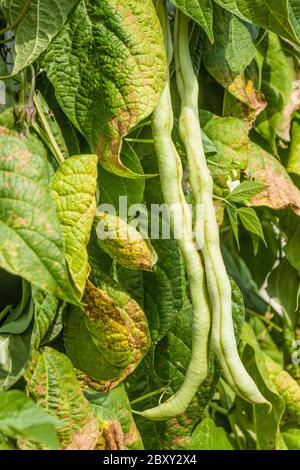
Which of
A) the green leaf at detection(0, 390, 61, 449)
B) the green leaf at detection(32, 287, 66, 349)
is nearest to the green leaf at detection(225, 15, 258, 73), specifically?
the green leaf at detection(32, 287, 66, 349)

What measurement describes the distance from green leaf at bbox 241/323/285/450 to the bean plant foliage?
151 mm

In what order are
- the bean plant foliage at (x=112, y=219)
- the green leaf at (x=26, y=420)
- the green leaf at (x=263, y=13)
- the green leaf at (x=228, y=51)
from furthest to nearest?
1. the green leaf at (x=228, y=51)
2. the green leaf at (x=263, y=13)
3. the bean plant foliage at (x=112, y=219)
4. the green leaf at (x=26, y=420)

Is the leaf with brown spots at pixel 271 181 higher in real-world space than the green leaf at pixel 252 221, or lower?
higher

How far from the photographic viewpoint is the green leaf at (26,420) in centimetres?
51

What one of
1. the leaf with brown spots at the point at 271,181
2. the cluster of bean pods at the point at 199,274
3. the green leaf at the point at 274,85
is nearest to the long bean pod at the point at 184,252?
the cluster of bean pods at the point at 199,274

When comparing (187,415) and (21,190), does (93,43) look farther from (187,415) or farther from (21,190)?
(187,415)

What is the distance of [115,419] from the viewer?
75 centimetres

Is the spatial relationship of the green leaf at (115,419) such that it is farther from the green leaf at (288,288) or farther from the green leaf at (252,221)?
the green leaf at (288,288)

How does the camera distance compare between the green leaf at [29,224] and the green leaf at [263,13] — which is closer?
the green leaf at [29,224]

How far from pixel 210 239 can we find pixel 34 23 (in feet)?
0.77

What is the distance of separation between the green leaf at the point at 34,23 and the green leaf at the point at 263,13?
151mm
